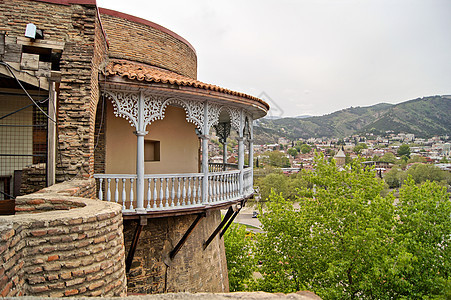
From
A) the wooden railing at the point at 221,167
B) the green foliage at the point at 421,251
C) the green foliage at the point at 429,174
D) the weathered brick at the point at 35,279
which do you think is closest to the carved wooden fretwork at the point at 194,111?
the wooden railing at the point at 221,167

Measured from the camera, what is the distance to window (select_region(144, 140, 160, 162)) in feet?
28.8

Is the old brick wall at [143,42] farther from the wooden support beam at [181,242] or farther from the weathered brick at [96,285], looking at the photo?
the weathered brick at [96,285]

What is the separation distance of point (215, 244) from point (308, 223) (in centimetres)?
329

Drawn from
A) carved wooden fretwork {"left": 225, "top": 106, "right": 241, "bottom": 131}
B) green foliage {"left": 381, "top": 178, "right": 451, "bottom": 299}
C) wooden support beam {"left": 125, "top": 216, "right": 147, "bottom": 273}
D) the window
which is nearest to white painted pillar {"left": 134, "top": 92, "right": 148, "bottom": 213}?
wooden support beam {"left": 125, "top": 216, "right": 147, "bottom": 273}

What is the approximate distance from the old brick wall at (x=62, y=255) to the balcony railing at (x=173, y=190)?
128 inches

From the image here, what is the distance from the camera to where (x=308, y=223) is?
10758 mm

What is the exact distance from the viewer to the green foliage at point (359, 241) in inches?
330

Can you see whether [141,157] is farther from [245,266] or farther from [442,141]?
[442,141]

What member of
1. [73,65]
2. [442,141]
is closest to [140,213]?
[73,65]

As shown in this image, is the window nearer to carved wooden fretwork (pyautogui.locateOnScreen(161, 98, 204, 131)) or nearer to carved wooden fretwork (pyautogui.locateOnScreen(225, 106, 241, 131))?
carved wooden fretwork (pyautogui.locateOnScreen(161, 98, 204, 131))

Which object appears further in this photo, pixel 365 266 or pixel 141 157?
pixel 365 266

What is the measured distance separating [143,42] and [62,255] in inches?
310

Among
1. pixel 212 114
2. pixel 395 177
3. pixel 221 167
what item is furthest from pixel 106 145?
pixel 395 177

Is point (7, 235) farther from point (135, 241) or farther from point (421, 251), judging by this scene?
point (421, 251)
